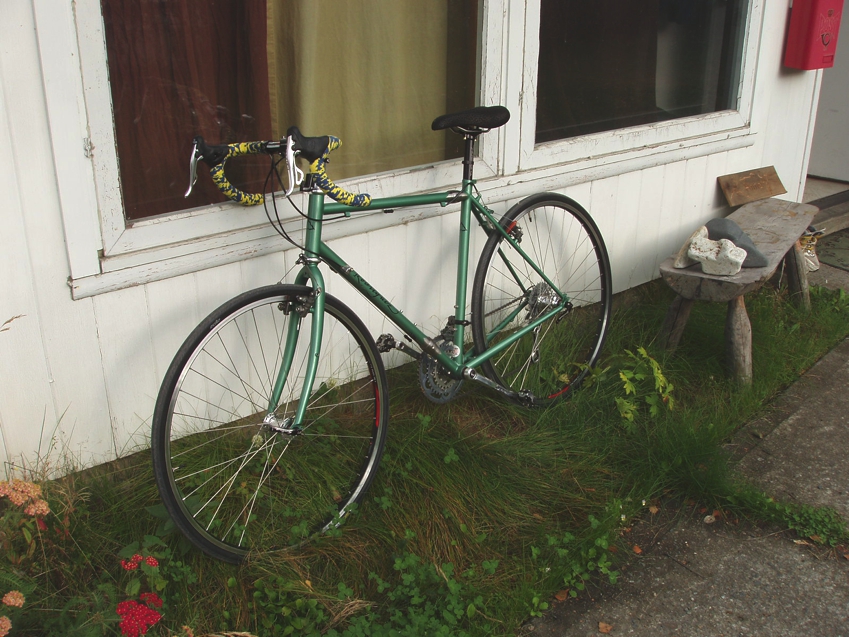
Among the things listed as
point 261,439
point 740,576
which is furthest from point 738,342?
point 261,439

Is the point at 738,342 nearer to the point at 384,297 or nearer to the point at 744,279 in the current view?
the point at 744,279

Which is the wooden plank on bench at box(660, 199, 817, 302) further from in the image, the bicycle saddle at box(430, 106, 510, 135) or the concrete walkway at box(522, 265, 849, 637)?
the bicycle saddle at box(430, 106, 510, 135)

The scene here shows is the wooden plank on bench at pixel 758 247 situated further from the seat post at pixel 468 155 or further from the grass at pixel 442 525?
the seat post at pixel 468 155

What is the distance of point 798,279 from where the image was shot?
4.58 meters

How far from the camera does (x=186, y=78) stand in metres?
2.59

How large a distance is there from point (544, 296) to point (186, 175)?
5.08ft

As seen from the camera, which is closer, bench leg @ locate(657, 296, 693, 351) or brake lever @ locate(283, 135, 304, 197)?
brake lever @ locate(283, 135, 304, 197)

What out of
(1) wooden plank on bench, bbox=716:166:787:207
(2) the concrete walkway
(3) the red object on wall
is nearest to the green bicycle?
(2) the concrete walkway

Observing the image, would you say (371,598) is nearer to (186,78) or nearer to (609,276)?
(186,78)

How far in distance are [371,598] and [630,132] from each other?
2585 millimetres

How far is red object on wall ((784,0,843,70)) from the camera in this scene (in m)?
4.51

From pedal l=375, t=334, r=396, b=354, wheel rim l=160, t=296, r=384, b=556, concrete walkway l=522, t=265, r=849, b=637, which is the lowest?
concrete walkway l=522, t=265, r=849, b=637

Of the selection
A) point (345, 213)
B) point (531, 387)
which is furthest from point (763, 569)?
point (345, 213)

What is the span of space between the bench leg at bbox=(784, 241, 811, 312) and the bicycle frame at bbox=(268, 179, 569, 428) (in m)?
1.76
